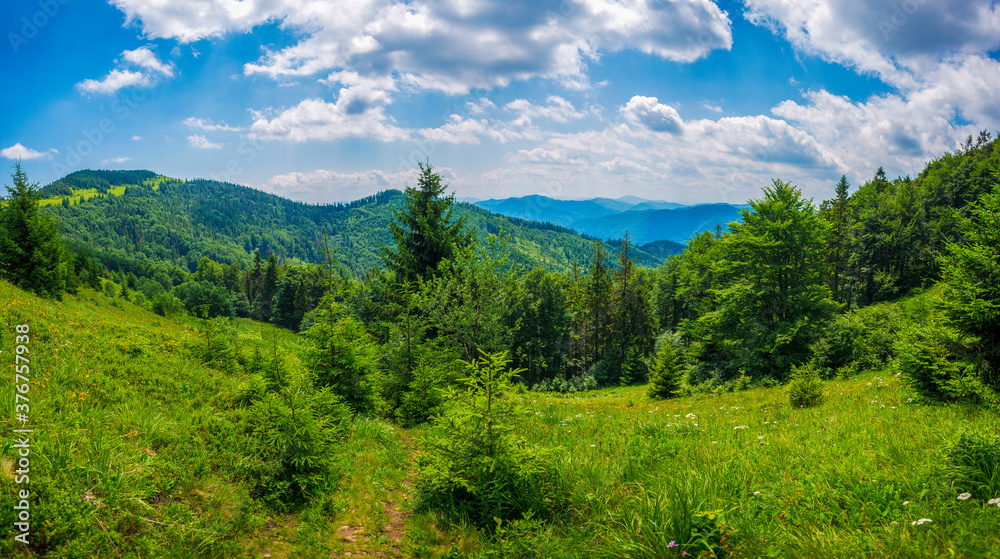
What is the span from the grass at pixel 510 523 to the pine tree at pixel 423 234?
35.8 feet

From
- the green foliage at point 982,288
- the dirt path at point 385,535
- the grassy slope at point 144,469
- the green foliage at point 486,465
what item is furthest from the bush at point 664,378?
the dirt path at point 385,535

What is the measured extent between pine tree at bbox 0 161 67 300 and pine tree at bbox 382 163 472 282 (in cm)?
1638

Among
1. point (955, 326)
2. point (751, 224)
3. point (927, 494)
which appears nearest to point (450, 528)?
point (927, 494)

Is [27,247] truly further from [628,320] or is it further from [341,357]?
[628,320]

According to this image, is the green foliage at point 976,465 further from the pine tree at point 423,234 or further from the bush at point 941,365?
the pine tree at point 423,234

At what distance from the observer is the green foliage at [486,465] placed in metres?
4.96

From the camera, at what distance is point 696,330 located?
28234mm

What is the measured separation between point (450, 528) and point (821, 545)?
12.8 feet

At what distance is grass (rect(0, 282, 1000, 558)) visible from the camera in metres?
3.50

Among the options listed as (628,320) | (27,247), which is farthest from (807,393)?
(628,320)

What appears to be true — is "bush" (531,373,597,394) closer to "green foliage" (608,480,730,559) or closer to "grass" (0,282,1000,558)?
"grass" (0,282,1000,558)

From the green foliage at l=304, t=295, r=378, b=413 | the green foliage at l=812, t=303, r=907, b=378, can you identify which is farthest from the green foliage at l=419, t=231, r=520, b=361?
the green foliage at l=812, t=303, r=907, b=378

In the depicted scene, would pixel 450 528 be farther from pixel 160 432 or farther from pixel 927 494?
pixel 927 494

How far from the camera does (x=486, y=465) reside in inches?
195
